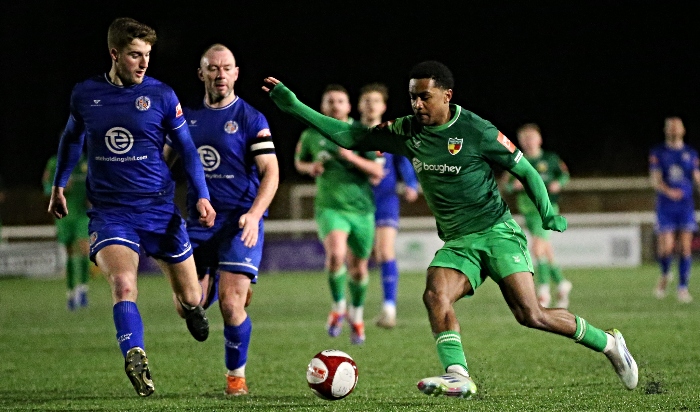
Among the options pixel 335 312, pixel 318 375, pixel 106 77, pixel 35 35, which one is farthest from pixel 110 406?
pixel 35 35

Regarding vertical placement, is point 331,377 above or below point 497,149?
below

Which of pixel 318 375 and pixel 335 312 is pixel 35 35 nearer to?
pixel 335 312

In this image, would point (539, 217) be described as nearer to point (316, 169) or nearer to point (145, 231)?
point (316, 169)

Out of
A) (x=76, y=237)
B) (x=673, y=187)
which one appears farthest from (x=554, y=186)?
(x=76, y=237)

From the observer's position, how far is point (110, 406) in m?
5.99

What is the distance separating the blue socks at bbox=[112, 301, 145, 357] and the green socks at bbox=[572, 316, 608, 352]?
243cm

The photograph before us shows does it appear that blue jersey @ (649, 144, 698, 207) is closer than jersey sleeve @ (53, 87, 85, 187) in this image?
No

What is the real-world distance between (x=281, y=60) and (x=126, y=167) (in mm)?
23587

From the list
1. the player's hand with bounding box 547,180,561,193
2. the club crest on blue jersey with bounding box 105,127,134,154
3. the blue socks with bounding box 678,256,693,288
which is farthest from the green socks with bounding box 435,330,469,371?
the blue socks with bounding box 678,256,693,288

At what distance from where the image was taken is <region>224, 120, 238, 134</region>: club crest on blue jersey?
673 cm

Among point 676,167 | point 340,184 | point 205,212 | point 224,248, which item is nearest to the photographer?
point 205,212

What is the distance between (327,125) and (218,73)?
3.05 feet

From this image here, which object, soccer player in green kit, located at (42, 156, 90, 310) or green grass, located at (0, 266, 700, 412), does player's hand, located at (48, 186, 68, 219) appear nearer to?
green grass, located at (0, 266, 700, 412)

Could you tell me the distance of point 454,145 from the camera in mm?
5781
